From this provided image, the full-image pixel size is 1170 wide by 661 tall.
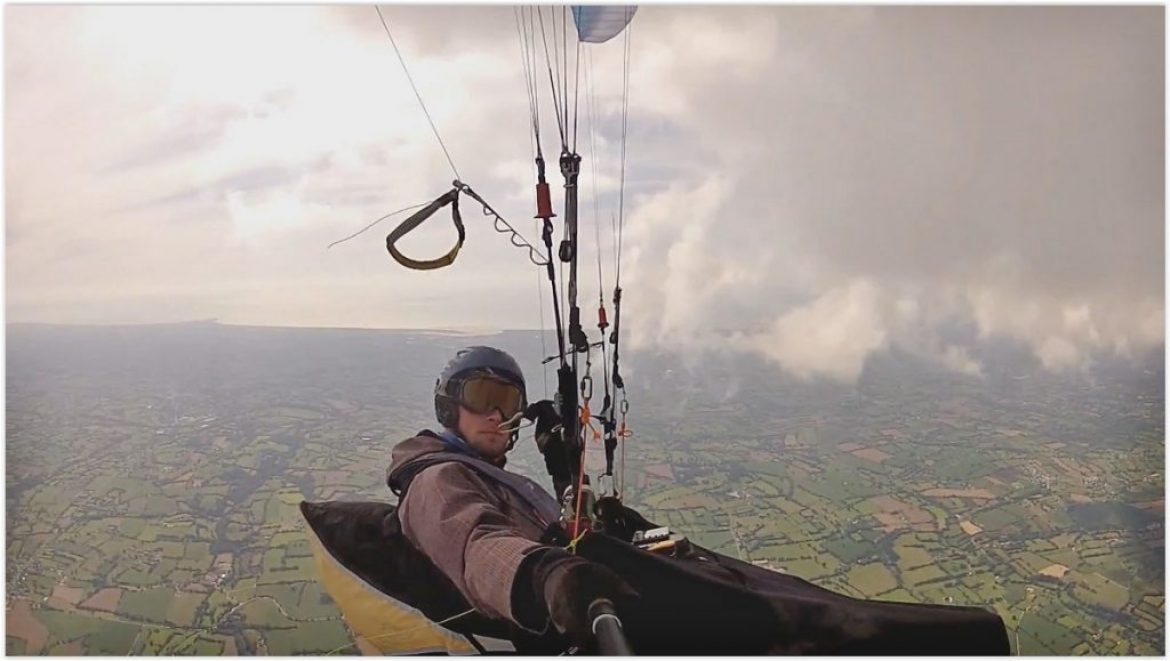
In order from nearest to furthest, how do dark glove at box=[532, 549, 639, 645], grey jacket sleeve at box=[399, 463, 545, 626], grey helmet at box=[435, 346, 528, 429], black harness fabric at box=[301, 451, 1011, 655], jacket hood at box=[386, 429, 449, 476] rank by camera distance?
1. dark glove at box=[532, 549, 639, 645]
2. grey jacket sleeve at box=[399, 463, 545, 626]
3. black harness fabric at box=[301, 451, 1011, 655]
4. jacket hood at box=[386, 429, 449, 476]
5. grey helmet at box=[435, 346, 528, 429]

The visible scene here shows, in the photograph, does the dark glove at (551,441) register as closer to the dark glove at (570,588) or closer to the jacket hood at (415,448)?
the jacket hood at (415,448)

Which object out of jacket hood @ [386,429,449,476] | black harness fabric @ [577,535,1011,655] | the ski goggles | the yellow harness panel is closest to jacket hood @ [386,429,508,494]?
jacket hood @ [386,429,449,476]

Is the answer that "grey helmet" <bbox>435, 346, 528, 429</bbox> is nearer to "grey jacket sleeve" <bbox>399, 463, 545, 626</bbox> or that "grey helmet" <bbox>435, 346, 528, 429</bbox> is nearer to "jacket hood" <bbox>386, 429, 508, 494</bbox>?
"jacket hood" <bbox>386, 429, 508, 494</bbox>

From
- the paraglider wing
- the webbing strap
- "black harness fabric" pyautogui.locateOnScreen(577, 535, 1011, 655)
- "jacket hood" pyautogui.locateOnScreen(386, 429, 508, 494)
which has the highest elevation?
the paraglider wing

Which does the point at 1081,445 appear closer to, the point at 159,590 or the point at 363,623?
the point at 363,623

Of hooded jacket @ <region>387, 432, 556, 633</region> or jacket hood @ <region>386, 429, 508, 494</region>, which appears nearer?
hooded jacket @ <region>387, 432, 556, 633</region>

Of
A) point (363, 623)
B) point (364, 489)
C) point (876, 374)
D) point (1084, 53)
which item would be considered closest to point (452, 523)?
point (363, 623)
